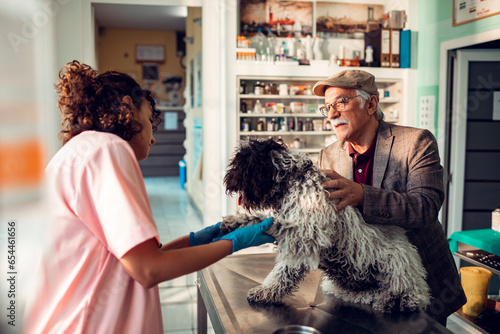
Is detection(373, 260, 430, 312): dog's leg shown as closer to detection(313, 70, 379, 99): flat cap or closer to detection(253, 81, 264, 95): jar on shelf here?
detection(313, 70, 379, 99): flat cap

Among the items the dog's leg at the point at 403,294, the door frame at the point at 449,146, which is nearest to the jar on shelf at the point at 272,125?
the door frame at the point at 449,146

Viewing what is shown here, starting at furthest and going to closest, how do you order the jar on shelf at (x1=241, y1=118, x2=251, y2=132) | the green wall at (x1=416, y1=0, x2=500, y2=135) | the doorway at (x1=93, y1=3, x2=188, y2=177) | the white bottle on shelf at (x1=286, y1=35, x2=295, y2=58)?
the doorway at (x1=93, y1=3, x2=188, y2=177) → the white bottle on shelf at (x1=286, y1=35, x2=295, y2=58) → the jar on shelf at (x1=241, y1=118, x2=251, y2=132) → the green wall at (x1=416, y1=0, x2=500, y2=135)

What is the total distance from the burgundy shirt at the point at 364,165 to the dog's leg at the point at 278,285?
0.53m

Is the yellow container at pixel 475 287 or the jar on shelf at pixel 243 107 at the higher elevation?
the jar on shelf at pixel 243 107

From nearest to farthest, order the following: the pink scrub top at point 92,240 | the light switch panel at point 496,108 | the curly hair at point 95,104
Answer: the pink scrub top at point 92,240
the curly hair at point 95,104
the light switch panel at point 496,108

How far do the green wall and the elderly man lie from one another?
7.68 feet

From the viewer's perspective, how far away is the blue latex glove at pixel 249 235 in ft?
3.91

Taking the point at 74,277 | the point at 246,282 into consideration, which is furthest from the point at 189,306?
the point at 74,277

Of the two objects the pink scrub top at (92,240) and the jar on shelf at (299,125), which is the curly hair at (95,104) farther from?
the jar on shelf at (299,125)

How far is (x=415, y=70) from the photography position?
430 centimetres

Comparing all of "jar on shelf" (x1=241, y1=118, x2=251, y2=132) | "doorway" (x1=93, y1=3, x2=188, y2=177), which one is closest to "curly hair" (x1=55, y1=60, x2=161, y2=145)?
"jar on shelf" (x1=241, y1=118, x2=251, y2=132)

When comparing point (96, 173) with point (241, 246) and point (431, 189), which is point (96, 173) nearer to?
point (241, 246)

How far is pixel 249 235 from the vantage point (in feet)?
3.97

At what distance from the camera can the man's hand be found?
1.30m
